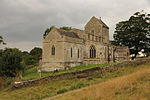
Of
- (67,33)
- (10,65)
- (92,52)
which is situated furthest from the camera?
(92,52)

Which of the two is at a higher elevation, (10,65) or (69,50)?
(69,50)

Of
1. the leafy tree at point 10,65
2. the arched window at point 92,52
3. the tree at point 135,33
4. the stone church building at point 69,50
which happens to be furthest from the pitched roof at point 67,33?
the tree at point 135,33

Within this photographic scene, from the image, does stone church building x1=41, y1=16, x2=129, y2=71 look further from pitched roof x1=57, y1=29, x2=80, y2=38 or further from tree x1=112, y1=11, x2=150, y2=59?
tree x1=112, y1=11, x2=150, y2=59

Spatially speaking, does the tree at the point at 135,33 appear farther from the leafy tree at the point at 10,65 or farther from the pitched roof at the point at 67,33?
the leafy tree at the point at 10,65

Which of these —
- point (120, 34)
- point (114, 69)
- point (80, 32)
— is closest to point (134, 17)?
point (120, 34)

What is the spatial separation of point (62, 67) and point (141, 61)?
15763mm

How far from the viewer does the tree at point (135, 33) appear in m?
49.3

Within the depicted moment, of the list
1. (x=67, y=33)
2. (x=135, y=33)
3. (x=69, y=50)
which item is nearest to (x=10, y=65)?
(x=69, y=50)

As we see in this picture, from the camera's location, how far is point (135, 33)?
5003 cm

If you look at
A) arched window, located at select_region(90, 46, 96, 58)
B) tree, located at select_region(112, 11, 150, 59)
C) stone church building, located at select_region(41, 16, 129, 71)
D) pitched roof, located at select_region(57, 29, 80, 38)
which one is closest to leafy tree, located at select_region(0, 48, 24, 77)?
stone church building, located at select_region(41, 16, 129, 71)

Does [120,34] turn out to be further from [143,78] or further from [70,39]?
[143,78]

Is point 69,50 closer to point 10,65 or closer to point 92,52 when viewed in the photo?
point 92,52

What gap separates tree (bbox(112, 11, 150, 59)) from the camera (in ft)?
162

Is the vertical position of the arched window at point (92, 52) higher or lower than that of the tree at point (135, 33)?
lower
